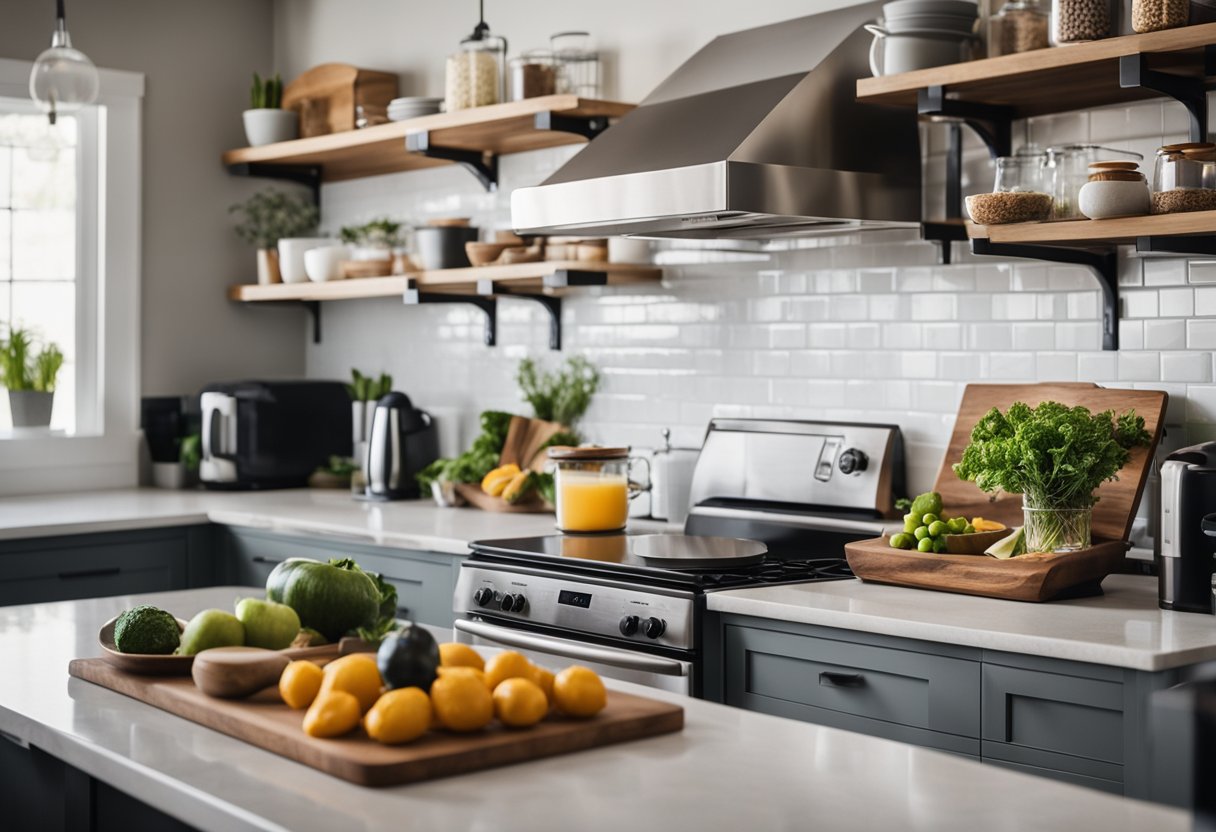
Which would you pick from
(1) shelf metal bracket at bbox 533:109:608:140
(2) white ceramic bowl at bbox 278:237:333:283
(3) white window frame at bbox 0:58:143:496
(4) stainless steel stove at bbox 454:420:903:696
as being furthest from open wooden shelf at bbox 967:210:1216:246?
(3) white window frame at bbox 0:58:143:496

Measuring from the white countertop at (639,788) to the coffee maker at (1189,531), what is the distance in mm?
1138

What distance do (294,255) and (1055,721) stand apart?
3495 millimetres

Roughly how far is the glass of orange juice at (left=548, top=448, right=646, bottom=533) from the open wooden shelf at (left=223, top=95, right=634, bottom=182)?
1011 mm

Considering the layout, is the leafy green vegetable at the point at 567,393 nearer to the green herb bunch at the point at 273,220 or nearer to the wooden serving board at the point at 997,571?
the green herb bunch at the point at 273,220

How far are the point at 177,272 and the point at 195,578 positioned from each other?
1.42 m

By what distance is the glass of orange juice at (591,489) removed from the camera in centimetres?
368

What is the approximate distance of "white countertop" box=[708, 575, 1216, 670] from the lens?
2290mm

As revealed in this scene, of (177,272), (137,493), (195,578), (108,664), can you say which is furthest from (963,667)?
(177,272)

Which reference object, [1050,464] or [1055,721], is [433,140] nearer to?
[1050,464]

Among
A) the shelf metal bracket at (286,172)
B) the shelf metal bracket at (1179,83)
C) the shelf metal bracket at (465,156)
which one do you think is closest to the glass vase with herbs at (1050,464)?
the shelf metal bracket at (1179,83)

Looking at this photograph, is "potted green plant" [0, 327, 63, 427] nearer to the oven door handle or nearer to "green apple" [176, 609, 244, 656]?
the oven door handle

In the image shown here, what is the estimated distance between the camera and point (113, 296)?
16.9 ft

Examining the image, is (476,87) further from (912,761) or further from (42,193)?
(912,761)

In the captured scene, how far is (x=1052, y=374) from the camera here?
3.32m
